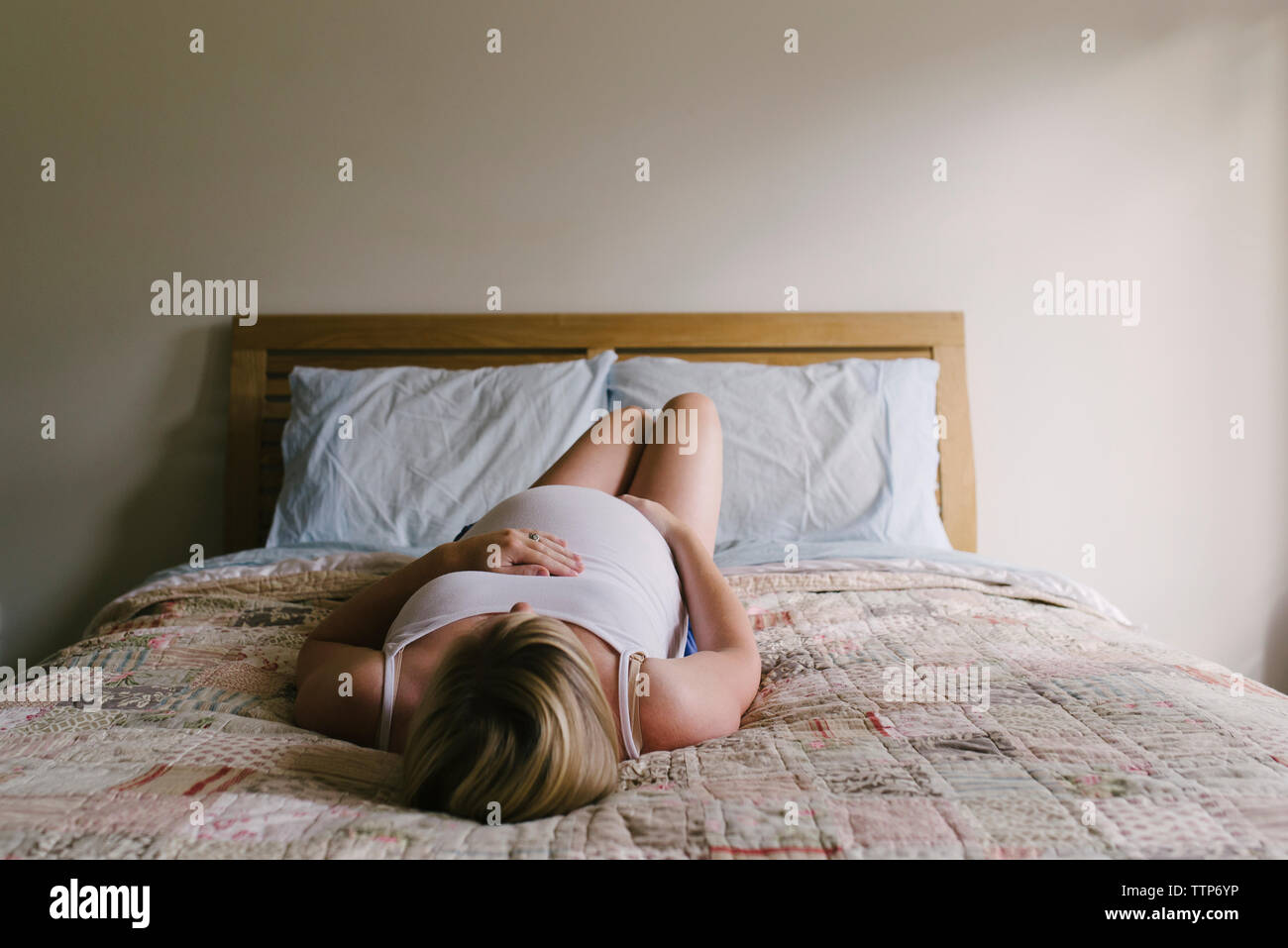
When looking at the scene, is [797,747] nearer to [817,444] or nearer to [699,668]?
[699,668]

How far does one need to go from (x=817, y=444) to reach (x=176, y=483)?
171 cm

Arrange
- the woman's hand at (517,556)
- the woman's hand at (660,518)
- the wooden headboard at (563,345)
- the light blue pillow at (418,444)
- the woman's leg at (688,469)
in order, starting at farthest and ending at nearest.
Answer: the wooden headboard at (563,345)
the light blue pillow at (418,444)
the woman's leg at (688,469)
the woman's hand at (660,518)
the woman's hand at (517,556)

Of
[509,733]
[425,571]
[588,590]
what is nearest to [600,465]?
[425,571]

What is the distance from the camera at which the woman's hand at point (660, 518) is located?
1452 millimetres

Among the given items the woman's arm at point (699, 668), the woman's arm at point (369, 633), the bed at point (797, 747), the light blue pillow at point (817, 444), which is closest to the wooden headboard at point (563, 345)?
the light blue pillow at point (817, 444)

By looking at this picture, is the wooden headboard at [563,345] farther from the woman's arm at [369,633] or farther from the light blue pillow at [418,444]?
the woman's arm at [369,633]

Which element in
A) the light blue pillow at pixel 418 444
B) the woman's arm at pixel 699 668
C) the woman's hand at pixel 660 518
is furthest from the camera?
the light blue pillow at pixel 418 444

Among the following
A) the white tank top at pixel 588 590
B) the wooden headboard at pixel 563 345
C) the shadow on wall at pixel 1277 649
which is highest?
the wooden headboard at pixel 563 345

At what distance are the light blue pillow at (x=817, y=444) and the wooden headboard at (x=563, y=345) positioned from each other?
187 millimetres

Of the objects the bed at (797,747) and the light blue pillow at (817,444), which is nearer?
the bed at (797,747)

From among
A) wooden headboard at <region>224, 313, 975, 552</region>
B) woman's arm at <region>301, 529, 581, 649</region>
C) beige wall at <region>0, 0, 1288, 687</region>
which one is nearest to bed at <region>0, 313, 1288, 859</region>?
A: woman's arm at <region>301, 529, 581, 649</region>

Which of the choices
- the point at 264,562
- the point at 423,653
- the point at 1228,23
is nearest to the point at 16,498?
the point at 264,562

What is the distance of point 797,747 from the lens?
38.8 inches

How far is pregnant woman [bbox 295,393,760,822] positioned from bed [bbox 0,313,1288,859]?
1.4 inches
